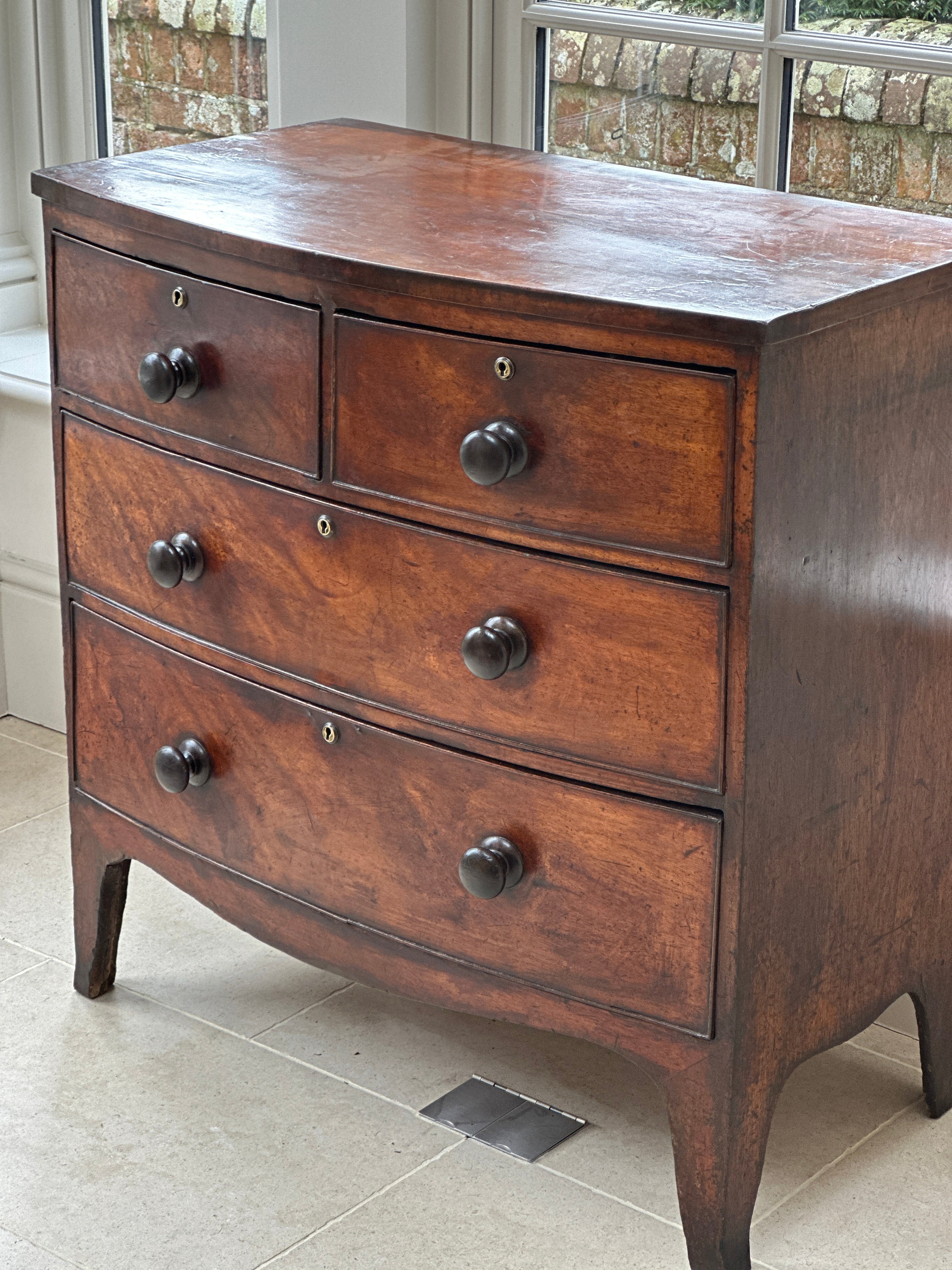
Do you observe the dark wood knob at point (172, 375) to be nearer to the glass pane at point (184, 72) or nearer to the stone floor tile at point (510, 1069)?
the stone floor tile at point (510, 1069)

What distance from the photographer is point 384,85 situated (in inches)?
95.2

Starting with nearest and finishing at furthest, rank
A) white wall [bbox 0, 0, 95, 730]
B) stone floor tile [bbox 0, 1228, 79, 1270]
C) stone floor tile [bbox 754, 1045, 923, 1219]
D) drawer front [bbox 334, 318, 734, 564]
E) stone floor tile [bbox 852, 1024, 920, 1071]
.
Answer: drawer front [bbox 334, 318, 734, 564], stone floor tile [bbox 0, 1228, 79, 1270], stone floor tile [bbox 754, 1045, 923, 1219], stone floor tile [bbox 852, 1024, 920, 1071], white wall [bbox 0, 0, 95, 730]

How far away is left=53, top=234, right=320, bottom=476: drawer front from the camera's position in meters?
1.79

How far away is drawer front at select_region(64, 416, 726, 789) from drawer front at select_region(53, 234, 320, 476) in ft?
0.16

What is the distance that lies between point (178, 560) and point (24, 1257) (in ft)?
2.43

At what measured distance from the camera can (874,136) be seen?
7.07ft

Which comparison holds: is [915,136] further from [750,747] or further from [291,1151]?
[291,1151]

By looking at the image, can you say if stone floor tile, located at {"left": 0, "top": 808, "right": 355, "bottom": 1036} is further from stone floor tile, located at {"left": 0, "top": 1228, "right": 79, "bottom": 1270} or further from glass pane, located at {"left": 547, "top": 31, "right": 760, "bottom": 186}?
glass pane, located at {"left": 547, "top": 31, "right": 760, "bottom": 186}

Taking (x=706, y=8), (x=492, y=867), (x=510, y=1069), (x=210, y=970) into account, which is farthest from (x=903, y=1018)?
(x=706, y=8)

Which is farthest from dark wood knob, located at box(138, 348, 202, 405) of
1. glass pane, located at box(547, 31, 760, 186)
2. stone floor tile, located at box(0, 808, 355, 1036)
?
stone floor tile, located at box(0, 808, 355, 1036)

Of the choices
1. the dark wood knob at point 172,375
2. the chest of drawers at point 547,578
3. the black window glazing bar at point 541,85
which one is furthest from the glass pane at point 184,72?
the dark wood knob at point 172,375

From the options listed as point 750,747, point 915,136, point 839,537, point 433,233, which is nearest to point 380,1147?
point 750,747

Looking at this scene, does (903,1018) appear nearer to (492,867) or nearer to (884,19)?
(492,867)

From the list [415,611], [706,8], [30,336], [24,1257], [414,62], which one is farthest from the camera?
[30,336]
